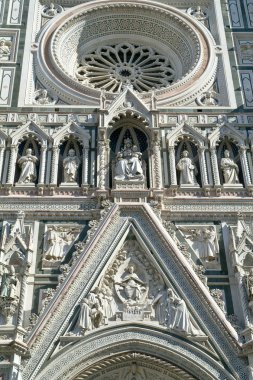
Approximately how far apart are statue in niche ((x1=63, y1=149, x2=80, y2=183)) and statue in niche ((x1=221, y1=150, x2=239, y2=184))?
273 cm

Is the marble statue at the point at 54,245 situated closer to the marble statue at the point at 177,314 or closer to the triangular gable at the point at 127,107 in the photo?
the marble statue at the point at 177,314

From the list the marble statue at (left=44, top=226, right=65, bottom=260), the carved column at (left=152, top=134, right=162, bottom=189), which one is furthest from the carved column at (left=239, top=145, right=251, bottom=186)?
the marble statue at (left=44, top=226, right=65, bottom=260)

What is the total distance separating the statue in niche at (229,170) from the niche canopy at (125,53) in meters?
1.91

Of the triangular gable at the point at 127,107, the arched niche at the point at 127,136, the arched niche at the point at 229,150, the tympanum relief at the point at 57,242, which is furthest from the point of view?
the triangular gable at the point at 127,107

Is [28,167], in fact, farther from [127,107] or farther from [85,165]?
[127,107]

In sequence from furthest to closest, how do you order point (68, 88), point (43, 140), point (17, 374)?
point (68, 88), point (43, 140), point (17, 374)

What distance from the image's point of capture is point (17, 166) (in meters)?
13.3

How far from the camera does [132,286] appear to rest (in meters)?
11.2

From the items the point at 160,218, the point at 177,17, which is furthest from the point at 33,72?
the point at 160,218

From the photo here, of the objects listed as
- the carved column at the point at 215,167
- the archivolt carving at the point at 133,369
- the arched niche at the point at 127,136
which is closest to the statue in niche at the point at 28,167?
the arched niche at the point at 127,136

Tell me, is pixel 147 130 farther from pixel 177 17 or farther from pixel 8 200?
pixel 177 17

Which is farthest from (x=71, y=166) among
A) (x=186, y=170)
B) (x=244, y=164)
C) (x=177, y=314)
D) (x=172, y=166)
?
(x=177, y=314)

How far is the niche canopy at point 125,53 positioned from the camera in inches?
583

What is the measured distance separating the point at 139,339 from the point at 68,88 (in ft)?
20.3
